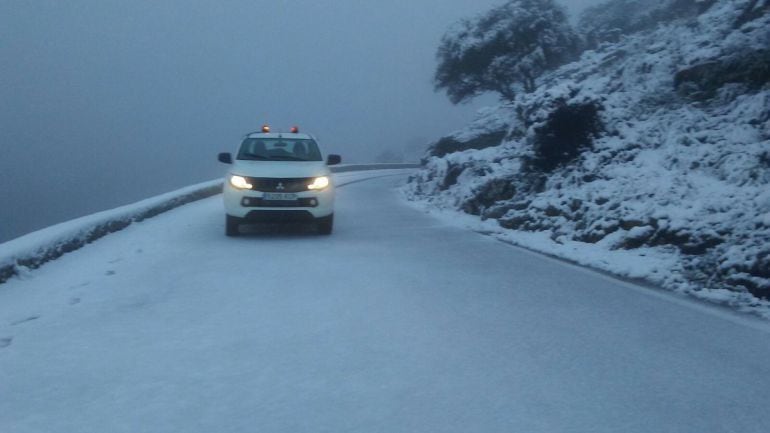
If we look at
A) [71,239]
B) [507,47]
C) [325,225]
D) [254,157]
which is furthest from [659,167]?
[507,47]

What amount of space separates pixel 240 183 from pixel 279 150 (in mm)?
1490

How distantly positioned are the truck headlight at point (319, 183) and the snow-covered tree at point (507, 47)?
76.8 ft

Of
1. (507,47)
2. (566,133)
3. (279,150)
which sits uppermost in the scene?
(507,47)

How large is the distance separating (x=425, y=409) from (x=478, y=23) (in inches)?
1271

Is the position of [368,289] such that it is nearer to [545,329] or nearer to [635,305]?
[545,329]

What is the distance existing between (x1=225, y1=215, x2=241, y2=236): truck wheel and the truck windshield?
1.28m

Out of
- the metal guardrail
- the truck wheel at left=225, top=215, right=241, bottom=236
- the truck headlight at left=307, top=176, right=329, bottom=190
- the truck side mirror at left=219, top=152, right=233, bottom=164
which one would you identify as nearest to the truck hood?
the truck headlight at left=307, top=176, right=329, bottom=190

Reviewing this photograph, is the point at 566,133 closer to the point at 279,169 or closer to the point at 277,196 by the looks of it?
the point at 279,169

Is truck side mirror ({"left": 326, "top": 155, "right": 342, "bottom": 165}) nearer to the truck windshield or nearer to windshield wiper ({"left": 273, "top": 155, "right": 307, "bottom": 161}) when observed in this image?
the truck windshield

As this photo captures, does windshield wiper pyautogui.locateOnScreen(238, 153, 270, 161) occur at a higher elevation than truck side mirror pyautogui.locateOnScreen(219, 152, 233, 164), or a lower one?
higher

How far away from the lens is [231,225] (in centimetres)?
1205

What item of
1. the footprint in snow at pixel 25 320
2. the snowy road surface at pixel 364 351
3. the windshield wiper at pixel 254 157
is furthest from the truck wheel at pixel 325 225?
the footprint in snow at pixel 25 320

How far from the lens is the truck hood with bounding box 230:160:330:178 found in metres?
11.8

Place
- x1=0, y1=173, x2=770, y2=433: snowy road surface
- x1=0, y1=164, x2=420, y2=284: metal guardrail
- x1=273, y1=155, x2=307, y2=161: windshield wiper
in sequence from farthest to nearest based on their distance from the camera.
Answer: x1=273, y1=155, x2=307, y2=161: windshield wiper, x1=0, y1=164, x2=420, y2=284: metal guardrail, x1=0, y1=173, x2=770, y2=433: snowy road surface
